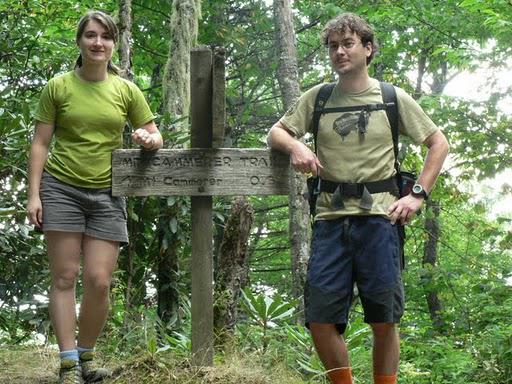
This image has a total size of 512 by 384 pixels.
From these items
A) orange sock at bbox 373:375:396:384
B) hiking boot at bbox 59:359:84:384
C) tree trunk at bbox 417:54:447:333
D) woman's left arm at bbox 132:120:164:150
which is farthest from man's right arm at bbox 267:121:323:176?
tree trunk at bbox 417:54:447:333

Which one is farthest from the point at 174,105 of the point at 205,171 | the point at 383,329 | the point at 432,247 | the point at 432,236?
the point at 432,247

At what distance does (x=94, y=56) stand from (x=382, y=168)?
5.52ft

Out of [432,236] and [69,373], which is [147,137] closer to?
[69,373]

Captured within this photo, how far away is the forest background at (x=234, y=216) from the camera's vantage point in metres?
5.24

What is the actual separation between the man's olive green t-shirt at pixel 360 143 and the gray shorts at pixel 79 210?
1160 mm

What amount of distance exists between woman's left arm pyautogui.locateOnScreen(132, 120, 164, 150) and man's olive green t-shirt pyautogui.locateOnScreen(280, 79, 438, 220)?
3.29ft

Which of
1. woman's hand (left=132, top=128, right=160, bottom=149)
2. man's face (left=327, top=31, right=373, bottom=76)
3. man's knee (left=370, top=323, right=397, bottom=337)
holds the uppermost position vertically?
man's face (left=327, top=31, right=373, bottom=76)

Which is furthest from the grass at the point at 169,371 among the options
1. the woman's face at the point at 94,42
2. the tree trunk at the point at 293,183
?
the tree trunk at the point at 293,183

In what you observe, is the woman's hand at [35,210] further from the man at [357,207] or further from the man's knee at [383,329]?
the man's knee at [383,329]

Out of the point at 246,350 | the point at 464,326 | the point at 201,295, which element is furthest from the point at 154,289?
the point at 464,326

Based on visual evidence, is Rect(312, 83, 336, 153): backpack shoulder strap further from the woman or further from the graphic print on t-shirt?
the woman

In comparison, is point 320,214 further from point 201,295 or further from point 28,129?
point 28,129

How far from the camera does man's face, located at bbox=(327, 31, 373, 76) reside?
12.1 feet

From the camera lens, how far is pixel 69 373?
383 centimetres
